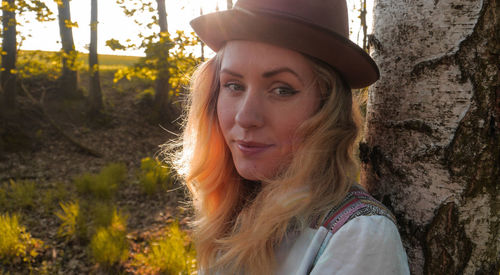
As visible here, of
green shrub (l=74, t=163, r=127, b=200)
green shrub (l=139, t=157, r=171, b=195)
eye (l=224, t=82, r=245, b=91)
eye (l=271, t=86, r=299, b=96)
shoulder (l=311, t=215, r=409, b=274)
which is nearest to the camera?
shoulder (l=311, t=215, r=409, b=274)

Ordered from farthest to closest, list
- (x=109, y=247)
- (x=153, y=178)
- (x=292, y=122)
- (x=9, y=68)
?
(x=9, y=68) → (x=153, y=178) → (x=109, y=247) → (x=292, y=122)

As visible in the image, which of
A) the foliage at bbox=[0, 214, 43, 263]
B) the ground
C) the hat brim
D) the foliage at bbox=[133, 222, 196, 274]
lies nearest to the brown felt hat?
the hat brim

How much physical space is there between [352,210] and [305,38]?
62 cm

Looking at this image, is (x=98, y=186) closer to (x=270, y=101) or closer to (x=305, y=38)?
(x=270, y=101)

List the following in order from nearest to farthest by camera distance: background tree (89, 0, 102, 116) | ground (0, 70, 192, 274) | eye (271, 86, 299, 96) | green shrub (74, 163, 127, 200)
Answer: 1. eye (271, 86, 299, 96)
2. ground (0, 70, 192, 274)
3. green shrub (74, 163, 127, 200)
4. background tree (89, 0, 102, 116)

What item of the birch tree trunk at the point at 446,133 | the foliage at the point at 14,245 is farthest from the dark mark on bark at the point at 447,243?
the foliage at the point at 14,245

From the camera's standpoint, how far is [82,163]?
7.46 meters

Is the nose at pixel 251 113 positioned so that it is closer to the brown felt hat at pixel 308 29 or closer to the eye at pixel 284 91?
the eye at pixel 284 91

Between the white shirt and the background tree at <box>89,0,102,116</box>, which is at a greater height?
the background tree at <box>89,0,102,116</box>

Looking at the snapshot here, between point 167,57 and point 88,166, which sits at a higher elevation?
point 167,57

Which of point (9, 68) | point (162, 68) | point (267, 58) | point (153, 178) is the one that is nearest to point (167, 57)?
point (162, 68)

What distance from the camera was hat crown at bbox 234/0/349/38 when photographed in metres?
1.14

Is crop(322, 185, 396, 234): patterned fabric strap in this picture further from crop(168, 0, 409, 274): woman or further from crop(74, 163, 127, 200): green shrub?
crop(74, 163, 127, 200): green shrub

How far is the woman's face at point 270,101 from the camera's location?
3.90 feet
